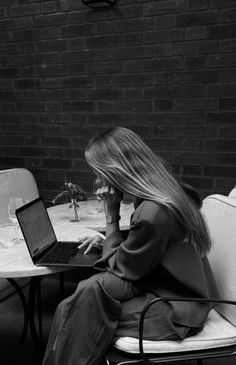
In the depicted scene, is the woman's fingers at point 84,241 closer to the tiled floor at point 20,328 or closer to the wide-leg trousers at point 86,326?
the wide-leg trousers at point 86,326

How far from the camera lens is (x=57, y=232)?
6.56 feet

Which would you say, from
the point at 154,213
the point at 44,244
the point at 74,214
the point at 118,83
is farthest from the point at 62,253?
the point at 118,83

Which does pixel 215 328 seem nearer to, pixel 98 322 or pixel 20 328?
pixel 98 322

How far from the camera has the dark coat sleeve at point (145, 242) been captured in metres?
1.29

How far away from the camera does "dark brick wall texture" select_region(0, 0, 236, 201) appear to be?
261cm

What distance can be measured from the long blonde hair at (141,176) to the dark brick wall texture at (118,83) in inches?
53.0

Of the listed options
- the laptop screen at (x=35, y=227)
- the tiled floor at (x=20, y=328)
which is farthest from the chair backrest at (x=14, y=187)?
the laptop screen at (x=35, y=227)

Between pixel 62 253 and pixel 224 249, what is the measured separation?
0.70 metres

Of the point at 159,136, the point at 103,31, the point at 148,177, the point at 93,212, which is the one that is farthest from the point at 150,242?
the point at 103,31

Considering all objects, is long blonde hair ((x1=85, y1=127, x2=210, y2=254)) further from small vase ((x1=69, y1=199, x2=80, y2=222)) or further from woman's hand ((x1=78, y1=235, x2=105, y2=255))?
small vase ((x1=69, y1=199, x2=80, y2=222))

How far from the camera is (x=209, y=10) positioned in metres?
2.53

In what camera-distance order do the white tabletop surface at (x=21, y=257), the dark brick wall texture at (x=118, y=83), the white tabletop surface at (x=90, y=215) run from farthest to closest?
the dark brick wall texture at (x=118, y=83)
the white tabletop surface at (x=90, y=215)
the white tabletop surface at (x=21, y=257)

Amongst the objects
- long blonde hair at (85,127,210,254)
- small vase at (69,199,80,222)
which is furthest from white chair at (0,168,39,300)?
long blonde hair at (85,127,210,254)

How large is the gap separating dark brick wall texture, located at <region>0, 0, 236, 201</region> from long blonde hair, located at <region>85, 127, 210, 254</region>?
53.0 inches
